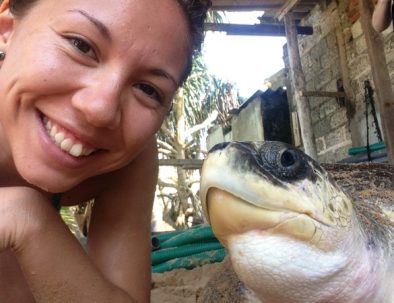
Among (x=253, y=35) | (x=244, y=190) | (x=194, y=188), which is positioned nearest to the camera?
(x=244, y=190)

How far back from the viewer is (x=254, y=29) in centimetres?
389

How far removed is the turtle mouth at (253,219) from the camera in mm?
625

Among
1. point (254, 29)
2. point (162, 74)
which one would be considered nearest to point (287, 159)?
point (162, 74)

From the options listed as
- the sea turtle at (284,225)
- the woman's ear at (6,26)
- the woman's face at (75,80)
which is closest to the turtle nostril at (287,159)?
the sea turtle at (284,225)

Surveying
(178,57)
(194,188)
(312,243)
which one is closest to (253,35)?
(178,57)

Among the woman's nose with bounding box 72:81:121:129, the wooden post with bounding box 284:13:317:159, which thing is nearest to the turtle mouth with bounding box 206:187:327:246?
the woman's nose with bounding box 72:81:121:129

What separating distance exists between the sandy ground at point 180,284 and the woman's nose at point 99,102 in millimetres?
654

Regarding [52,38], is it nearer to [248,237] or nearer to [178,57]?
[178,57]

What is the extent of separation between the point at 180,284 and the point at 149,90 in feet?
3.02

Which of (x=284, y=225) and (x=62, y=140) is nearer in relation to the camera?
(x=284, y=225)

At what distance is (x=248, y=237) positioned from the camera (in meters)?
0.63

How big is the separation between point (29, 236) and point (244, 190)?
34 centimetres

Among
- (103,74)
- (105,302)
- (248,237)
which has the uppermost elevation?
(103,74)

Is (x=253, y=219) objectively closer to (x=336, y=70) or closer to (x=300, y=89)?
(x=300, y=89)
